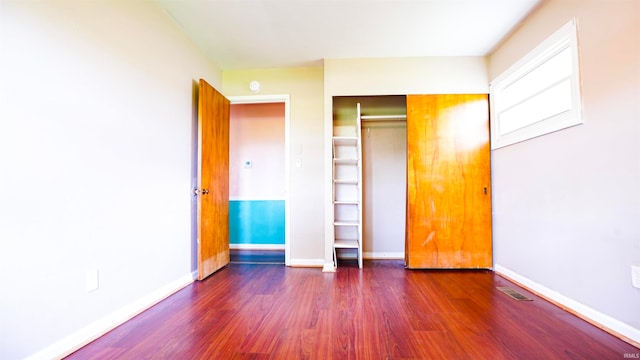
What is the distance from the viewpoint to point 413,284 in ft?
7.64

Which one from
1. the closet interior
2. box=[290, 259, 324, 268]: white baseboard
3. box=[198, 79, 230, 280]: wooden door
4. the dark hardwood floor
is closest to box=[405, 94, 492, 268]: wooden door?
the dark hardwood floor

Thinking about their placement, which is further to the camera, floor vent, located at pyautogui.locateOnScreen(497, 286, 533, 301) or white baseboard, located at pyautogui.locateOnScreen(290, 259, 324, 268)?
white baseboard, located at pyautogui.locateOnScreen(290, 259, 324, 268)

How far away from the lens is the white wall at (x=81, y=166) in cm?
112

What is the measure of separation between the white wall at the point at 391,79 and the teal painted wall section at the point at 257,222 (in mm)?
1323

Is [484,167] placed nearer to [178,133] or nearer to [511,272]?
[511,272]

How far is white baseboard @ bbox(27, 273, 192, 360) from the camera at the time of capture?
49.5 inches

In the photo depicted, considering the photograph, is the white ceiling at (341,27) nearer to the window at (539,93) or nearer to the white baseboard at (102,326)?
the window at (539,93)

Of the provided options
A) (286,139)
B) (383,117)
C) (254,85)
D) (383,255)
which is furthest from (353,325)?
(254,85)

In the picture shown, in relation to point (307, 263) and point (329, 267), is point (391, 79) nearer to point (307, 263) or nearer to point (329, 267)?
point (329, 267)

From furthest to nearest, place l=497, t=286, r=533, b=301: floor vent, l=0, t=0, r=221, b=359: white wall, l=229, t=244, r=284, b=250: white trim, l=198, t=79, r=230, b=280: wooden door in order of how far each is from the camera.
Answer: l=229, t=244, r=284, b=250: white trim, l=198, t=79, r=230, b=280: wooden door, l=497, t=286, r=533, b=301: floor vent, l=0, t=0, r=221, b=359: white wall

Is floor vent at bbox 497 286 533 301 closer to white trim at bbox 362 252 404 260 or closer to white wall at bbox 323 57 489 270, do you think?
white trim at bbox 362 252 404 260

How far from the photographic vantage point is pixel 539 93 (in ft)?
6.88

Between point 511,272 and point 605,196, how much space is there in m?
1.18

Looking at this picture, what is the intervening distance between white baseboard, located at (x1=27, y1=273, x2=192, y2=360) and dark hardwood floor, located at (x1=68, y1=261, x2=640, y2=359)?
5 cm
